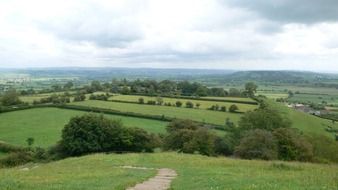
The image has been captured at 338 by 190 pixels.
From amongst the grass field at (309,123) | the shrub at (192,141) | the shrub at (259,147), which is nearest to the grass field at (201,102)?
the grass field at (309,123)

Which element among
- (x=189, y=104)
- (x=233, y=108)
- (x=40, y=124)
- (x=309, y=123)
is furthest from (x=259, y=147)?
(x=189, y=104)

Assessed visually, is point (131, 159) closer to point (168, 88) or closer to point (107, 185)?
point (107, 185)

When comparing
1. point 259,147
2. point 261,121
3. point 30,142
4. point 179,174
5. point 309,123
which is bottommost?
point 30,142

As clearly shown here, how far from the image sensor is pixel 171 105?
122375mm

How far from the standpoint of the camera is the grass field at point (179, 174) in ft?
66.6

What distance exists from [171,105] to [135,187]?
102m

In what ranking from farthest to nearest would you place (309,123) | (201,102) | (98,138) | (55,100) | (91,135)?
(201,102), (55,100), (309,123), (98,138), (91,135)

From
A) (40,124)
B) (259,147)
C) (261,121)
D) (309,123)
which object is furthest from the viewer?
(309,123)

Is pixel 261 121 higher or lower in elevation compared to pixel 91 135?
higher

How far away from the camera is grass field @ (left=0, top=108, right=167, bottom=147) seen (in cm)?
8450

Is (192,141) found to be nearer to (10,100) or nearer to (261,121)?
(261,121)

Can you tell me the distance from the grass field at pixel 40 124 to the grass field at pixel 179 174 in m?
44.5

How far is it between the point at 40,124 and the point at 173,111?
1454 inches

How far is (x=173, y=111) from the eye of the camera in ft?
371
